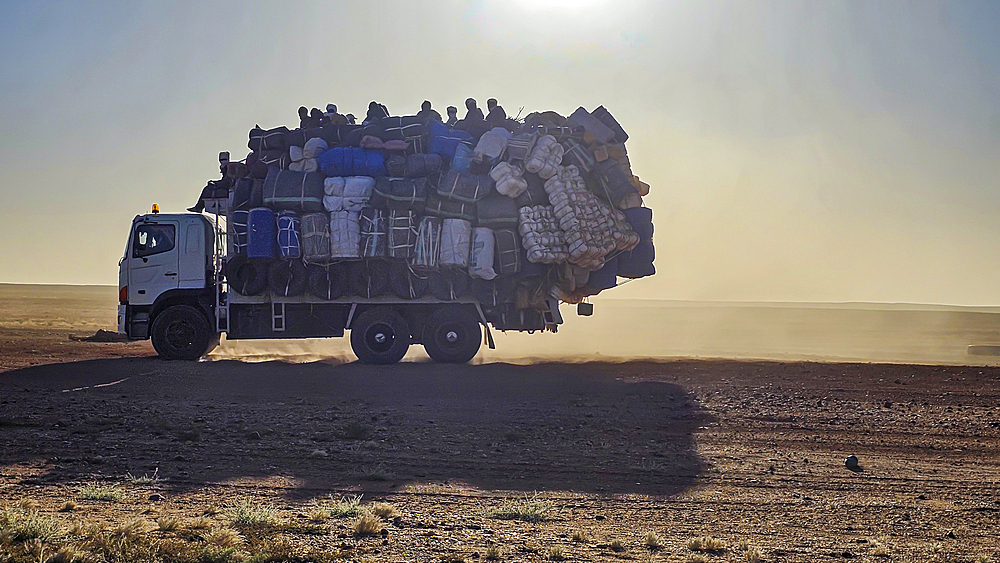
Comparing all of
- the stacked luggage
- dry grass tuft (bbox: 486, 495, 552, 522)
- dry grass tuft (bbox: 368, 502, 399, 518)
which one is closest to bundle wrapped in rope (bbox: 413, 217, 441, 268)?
the stacked luggage

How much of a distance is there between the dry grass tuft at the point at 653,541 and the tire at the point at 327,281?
1285 centimetres

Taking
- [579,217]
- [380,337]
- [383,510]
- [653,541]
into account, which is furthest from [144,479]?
[579,217]

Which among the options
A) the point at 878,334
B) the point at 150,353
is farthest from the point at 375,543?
the point at 878,334

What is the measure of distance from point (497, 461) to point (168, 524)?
4.58 meters

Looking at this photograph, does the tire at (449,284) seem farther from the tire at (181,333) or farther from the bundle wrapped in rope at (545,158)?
the tire at (181,333)

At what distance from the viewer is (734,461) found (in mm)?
11328

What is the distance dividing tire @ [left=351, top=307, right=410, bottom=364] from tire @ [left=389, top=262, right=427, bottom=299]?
1.99 feet

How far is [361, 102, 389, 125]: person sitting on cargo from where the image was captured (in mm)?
20172

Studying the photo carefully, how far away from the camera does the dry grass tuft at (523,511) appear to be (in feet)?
27.9

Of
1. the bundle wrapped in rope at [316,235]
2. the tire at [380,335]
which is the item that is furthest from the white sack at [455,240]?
the bundle wrapped in rope at [316,235]

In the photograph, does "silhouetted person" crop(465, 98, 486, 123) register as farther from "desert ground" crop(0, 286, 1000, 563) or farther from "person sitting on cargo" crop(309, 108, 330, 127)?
"desert ground" crop(0, 286, 1000, 563)

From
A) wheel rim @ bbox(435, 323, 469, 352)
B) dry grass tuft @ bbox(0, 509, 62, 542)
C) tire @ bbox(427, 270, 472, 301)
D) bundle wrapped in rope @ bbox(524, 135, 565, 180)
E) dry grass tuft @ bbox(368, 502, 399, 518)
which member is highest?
bundle wrapped in rope @ bbox(524, 135, 565, 180)

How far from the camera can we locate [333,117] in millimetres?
20078

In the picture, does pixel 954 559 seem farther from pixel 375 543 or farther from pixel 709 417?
pixel 709 417
